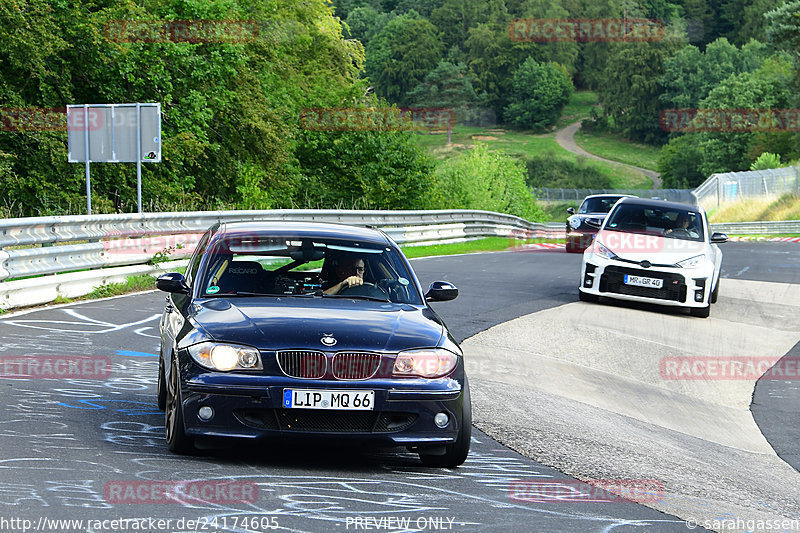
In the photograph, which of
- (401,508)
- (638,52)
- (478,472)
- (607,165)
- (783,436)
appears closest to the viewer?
(401,508)

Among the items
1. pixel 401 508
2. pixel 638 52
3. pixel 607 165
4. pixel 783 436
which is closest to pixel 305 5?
pixel 783 436

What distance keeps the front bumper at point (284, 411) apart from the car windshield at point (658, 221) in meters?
11.4

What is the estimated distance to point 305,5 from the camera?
59562 mm

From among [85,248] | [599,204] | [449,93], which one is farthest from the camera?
[449,93]

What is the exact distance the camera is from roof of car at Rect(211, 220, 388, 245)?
7.63 meters

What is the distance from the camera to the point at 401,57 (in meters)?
182

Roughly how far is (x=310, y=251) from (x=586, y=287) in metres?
9.78

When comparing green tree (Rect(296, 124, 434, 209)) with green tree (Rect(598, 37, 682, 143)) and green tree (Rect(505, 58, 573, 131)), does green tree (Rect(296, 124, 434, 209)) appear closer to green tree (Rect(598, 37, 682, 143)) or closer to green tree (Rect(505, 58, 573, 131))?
green tree (Rect(598, 37, 682, 143))

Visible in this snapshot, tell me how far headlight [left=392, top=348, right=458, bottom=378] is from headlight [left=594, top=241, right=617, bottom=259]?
10.4 m

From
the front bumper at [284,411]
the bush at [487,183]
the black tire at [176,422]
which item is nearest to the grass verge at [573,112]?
the bush at [487,183]

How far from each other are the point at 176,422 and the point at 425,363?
1376 millimetres

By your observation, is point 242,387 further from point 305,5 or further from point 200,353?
point 305,5

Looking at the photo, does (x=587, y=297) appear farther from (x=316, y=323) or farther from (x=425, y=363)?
(x=316, y=323)

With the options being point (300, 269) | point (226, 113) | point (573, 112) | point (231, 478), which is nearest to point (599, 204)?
point (226, 113)
